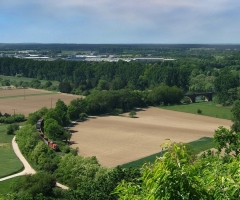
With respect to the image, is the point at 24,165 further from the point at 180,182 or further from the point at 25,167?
the point at 180,182

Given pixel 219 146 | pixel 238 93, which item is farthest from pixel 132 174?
pixel 238 93

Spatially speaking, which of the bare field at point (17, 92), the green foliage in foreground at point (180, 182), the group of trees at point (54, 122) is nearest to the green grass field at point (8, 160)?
the group of trees at point (54, 122)

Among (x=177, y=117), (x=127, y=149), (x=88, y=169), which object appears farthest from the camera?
(x=177, y=117)

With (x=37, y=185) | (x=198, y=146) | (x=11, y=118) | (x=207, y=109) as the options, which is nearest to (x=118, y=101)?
(x=207, y=109)

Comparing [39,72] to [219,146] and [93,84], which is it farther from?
[219,146]

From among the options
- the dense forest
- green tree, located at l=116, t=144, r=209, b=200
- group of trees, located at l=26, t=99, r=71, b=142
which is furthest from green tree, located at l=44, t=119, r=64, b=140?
the dense forest

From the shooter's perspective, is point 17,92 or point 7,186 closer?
point 7,186

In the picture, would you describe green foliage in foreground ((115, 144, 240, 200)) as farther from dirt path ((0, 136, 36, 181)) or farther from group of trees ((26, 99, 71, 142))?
group of trees ((26, 99, 71, 142))
